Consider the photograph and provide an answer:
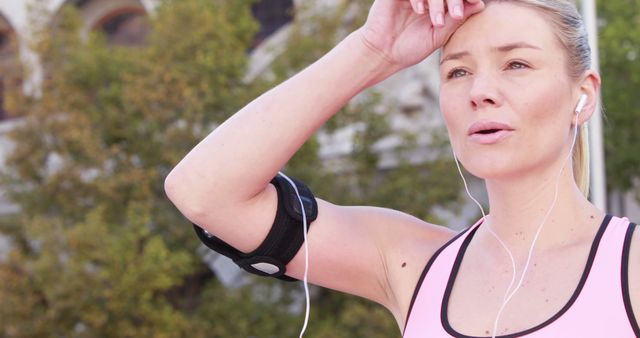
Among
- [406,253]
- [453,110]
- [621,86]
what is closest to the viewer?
[453,110]

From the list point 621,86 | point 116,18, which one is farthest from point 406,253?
point 116,18

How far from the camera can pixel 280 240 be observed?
2.76m

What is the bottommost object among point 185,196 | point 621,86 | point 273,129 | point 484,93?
point 621,86

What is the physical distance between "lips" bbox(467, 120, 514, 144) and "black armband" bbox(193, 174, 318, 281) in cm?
53

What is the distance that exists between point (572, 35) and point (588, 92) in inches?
6.1

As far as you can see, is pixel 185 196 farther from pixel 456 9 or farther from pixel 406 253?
pixel 456 9

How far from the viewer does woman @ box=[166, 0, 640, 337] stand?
247 cm

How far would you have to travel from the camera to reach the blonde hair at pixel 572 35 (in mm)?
2572

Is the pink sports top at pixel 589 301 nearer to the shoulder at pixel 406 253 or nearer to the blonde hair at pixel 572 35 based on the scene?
the shoulder at pixel 406 253

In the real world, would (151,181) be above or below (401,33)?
below

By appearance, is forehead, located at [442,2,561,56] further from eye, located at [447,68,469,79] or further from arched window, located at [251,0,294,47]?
arched window, located at [251,0,294,47]

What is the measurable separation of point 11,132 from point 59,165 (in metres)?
0.63

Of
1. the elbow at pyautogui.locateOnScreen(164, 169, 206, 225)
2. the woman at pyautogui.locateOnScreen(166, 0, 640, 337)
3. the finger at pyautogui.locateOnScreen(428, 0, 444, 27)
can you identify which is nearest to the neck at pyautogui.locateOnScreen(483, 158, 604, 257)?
the woman at pyautogui.locateOnScreen(166, 0, 640, 337)

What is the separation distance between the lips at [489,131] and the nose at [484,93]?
5 cm
